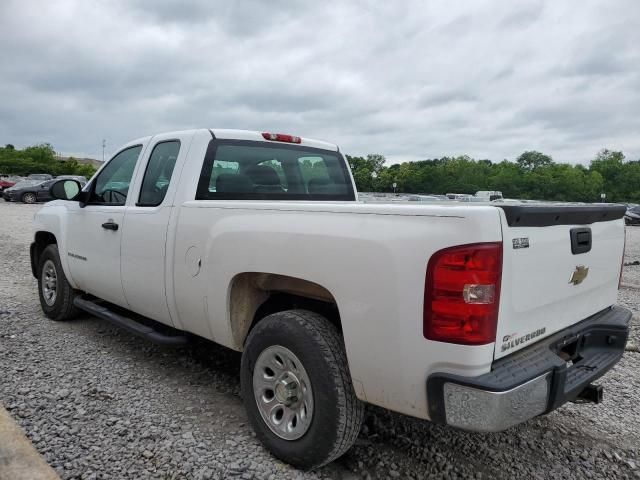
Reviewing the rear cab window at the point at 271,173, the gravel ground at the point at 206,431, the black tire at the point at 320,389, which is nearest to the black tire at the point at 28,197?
the gravel ground at the point at 206,431

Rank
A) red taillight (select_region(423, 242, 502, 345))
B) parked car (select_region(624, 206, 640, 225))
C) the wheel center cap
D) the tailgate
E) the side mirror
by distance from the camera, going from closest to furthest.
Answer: red taillight (select_region(423, 242, 502, 345)) < the tailgate < the wheel center cap < the side mirror < parked car (select_region(624, 206, 640, 225))

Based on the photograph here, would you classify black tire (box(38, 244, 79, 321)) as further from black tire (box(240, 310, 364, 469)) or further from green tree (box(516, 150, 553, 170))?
green tree (box(516, 150, 553, 170))

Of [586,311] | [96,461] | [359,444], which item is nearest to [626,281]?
[586,311]

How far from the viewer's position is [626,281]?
29.7ft

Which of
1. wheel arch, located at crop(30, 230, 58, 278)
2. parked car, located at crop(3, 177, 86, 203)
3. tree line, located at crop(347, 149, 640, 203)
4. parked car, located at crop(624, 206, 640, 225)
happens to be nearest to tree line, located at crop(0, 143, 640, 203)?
tree line, located at crop(347, 149, 640, 203)

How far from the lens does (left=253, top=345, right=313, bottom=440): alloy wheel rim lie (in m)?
2.66

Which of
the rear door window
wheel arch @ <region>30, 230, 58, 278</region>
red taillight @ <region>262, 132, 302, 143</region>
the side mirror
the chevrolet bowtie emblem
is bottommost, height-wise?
wheel arch @ <region>30, 230, 58, 278</region>

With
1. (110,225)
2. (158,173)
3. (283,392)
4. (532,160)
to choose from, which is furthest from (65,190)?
(532,160)

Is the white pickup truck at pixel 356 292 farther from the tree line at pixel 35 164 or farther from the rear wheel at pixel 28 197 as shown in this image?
the tree line at pixel 35 164

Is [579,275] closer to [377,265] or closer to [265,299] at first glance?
[377,265]

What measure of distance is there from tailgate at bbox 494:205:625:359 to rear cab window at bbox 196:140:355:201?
85.4 inches

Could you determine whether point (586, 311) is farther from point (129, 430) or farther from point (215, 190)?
point (129, 430)

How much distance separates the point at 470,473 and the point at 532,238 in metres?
1.40

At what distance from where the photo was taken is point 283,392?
2734 millimetres
